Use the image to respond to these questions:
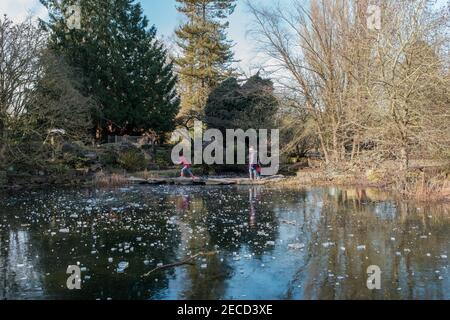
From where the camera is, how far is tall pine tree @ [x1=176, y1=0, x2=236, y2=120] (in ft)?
123

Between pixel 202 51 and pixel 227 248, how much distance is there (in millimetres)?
31563

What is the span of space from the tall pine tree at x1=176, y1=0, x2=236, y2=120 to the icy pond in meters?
24.4

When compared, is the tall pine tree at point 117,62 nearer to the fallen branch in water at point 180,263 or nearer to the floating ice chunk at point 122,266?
the fallen branch in water at point 180,263

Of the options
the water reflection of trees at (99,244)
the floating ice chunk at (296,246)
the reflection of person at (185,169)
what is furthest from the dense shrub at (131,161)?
the floating ice chunk at (296,246)

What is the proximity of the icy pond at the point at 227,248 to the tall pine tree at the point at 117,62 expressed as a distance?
50.9ft

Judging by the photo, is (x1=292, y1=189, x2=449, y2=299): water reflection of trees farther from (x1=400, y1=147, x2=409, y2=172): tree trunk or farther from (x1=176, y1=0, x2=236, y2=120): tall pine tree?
(x1=176, y1=0, x2=236, y2=120): tall pine tree

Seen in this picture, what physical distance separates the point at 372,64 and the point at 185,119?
20.1 meters

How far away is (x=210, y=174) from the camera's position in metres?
23.5

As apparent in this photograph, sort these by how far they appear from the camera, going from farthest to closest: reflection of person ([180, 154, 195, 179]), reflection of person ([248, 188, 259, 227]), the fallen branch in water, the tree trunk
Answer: reflection of person ([180, 154, 195, 179]), the tree trunk, reflection of person ([248, 188, 259, 227]), the fallen branch in water

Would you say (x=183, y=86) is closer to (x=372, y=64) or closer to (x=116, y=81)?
(x=116, y=81)

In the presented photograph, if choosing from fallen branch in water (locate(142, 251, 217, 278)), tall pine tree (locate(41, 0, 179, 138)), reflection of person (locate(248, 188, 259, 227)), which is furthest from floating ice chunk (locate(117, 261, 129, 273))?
tall pine tree (locate(41, 0, 179, 138))

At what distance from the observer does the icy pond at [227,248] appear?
6004 mm

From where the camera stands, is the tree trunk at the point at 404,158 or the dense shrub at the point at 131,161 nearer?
the tree trunk at the point at 404,158

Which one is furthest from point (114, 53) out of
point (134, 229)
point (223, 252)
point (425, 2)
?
point (223, 252)
